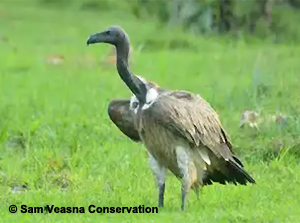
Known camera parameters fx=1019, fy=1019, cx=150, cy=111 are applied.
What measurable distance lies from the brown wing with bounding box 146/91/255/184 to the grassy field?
22cm

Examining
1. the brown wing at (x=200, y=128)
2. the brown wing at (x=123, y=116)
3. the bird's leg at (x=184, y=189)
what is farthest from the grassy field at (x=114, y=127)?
the brown wing at (x=123, y=116)

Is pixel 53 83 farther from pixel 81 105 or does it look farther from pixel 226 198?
pixel 226 198

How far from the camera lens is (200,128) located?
303 inches

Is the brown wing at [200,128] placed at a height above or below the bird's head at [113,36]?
below

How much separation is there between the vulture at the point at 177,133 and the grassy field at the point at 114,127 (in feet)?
0.84

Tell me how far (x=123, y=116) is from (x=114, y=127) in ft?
10.7

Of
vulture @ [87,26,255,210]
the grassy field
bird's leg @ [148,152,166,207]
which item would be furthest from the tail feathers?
bird's leg @ [148,152,166,207]

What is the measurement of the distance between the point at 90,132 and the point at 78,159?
4.58ft

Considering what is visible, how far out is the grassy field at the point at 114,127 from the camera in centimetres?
812

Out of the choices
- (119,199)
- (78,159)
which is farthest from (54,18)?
(119,199)

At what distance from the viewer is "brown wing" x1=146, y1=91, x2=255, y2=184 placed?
7555 mm

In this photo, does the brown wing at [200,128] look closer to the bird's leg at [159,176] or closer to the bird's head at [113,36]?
the bird's leg at [159,176]

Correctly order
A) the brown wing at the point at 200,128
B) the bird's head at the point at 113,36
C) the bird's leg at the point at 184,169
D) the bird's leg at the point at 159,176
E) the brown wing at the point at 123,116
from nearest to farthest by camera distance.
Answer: the brown wing at the point at 200,128 → the bird's leg at the point at 184,169 → the bird's leg at the point at 159,176 → the bird's head at the point at 113,36 → the brown wing at the point at 123,116

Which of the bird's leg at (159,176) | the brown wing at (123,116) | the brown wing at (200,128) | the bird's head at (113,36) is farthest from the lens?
the brown wing at (123,116)
